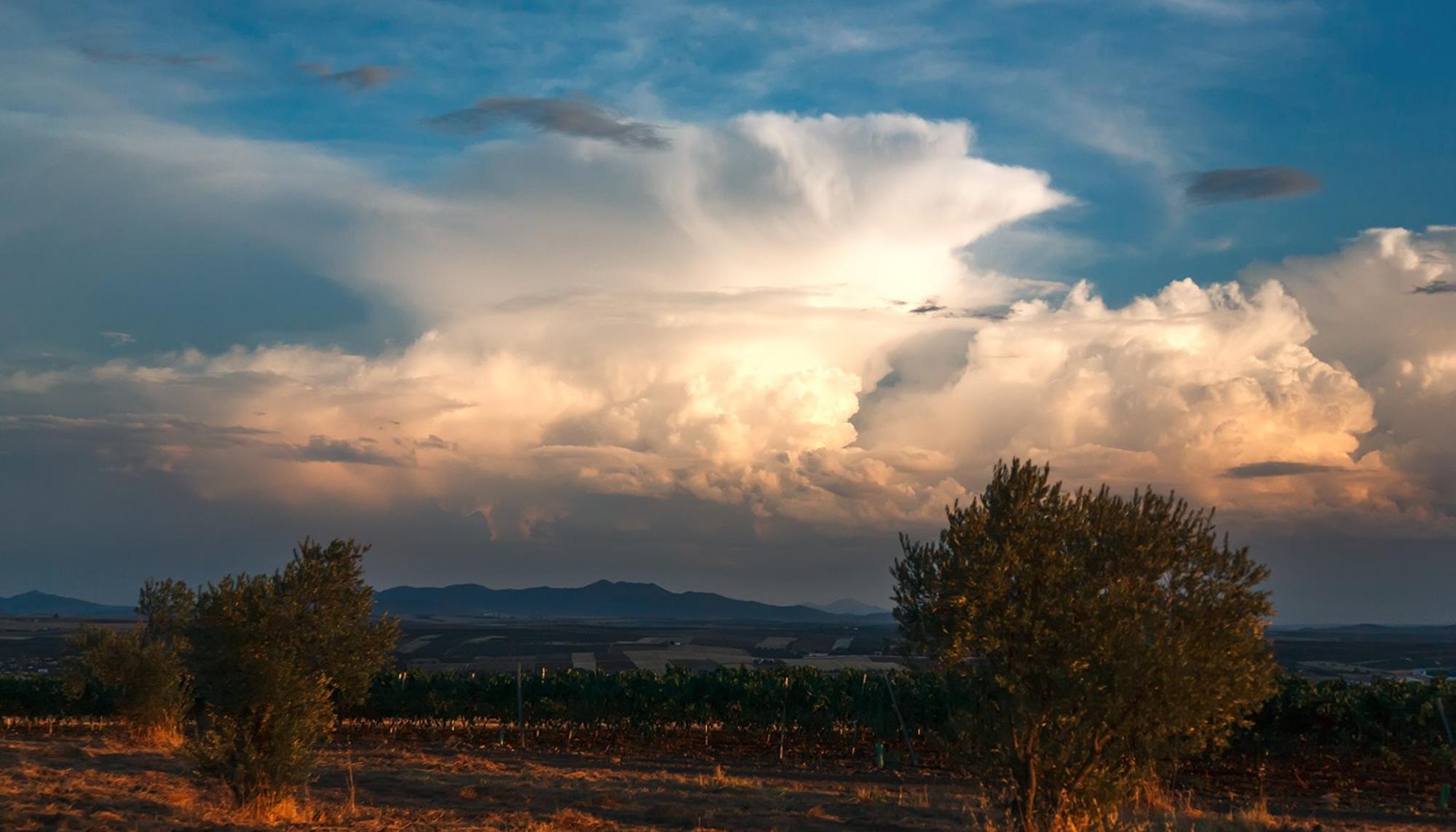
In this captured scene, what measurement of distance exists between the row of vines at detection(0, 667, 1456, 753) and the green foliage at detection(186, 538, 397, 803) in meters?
22.7

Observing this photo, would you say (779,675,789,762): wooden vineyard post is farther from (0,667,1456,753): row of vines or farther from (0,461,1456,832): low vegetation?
(0,461,1456,832): low vegetation

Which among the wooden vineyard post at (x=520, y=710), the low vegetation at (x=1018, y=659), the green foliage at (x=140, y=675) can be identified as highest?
the low vegetation at (x=1018, y=659)

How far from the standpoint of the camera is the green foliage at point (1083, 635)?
15805 millimetres

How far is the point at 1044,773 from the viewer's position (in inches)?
644

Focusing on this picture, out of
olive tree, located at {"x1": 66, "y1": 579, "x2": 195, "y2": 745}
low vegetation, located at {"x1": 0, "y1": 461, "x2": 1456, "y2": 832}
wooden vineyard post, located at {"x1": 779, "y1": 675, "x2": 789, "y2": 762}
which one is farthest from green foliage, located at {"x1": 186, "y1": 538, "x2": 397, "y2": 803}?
wooden vineyard post, located at {"x1": 779, "y1": 675, "x2": 789, "y2": 762}

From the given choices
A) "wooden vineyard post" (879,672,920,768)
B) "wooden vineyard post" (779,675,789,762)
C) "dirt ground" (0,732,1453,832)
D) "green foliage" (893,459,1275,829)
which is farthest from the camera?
"wooden vineyard post" (779,675,789,762)

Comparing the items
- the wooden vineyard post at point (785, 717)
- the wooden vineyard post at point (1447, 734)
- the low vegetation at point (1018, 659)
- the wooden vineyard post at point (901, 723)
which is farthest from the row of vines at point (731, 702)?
the low vegetation at point (1018, 659)

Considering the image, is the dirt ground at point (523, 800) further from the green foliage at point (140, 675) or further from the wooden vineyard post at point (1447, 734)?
the green foliage at point (140, 675)

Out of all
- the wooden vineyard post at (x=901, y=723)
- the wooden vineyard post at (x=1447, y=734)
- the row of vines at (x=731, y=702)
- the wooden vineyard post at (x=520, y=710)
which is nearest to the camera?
the wooden vineyard post at (x=1447, y=734)

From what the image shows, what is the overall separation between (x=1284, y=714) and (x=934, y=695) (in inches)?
455

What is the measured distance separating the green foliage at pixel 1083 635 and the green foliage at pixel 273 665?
10.4 m

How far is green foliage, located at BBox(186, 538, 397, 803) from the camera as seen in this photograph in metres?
19.7

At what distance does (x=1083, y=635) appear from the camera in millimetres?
15883

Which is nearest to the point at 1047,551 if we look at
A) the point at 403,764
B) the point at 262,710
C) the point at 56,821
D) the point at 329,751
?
the point at 262,710
